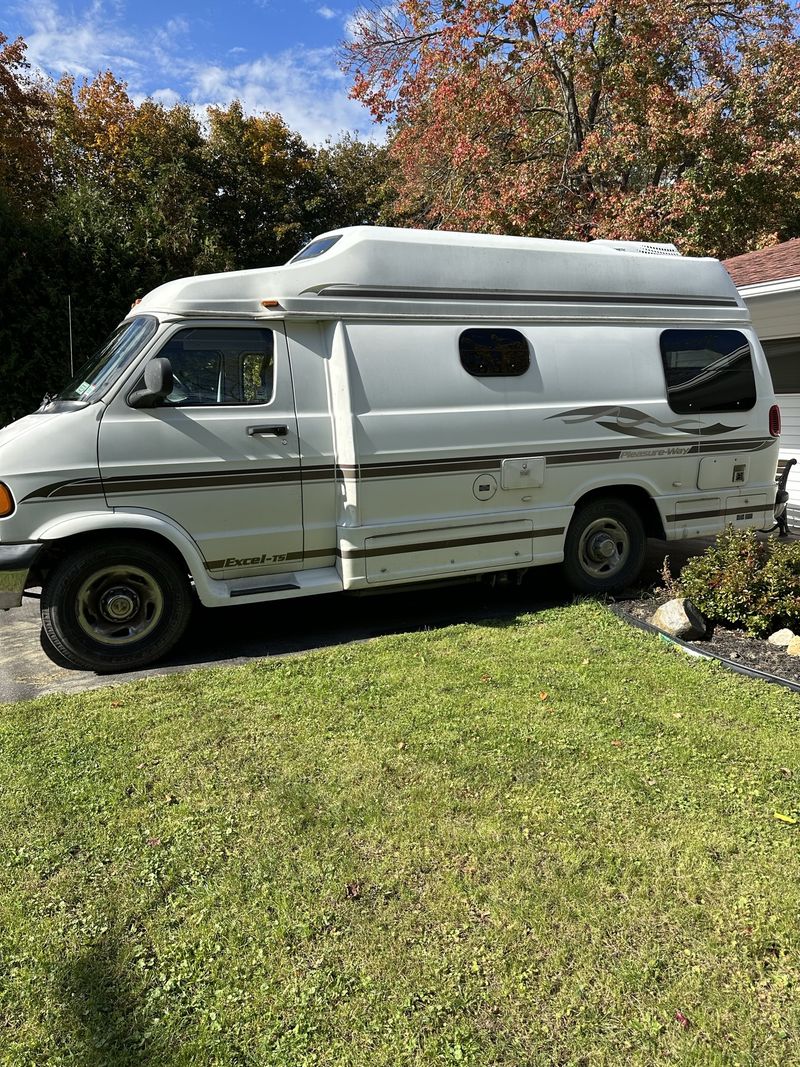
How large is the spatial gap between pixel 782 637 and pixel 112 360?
5.07 m

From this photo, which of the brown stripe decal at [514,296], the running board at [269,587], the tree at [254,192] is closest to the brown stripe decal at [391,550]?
the running board at [269,587]

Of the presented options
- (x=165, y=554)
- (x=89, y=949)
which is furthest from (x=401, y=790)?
(x=165, y=554)

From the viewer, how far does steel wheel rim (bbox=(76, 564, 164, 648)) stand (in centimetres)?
473

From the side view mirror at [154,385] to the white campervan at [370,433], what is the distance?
0.05ft

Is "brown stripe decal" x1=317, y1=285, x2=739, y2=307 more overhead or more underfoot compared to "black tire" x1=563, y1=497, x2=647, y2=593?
more overhead

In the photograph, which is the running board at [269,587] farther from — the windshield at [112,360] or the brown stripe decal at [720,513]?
the brown stripe decal at [720,513]

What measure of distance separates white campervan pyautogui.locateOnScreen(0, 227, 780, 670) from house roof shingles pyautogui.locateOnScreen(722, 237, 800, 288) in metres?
1.96

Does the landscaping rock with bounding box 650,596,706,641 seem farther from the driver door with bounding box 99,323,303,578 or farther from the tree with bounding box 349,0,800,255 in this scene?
the tree with bounding box 349,0,800,255

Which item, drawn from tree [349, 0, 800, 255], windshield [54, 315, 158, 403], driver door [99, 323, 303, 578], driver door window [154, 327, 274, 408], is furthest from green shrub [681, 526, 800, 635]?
tree [349, 0, 800, 255]

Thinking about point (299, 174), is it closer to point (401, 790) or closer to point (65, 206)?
point (65, 206)

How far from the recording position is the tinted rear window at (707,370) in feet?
20.9

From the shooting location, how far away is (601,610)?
5.84m

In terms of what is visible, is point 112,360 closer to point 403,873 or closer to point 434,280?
point 434,280

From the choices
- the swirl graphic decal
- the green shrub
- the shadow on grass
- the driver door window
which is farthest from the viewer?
the swirl graphic decal
